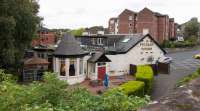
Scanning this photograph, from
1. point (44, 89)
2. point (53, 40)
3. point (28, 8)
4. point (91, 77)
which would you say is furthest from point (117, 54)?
point (53, 40)

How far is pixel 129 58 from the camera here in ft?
130

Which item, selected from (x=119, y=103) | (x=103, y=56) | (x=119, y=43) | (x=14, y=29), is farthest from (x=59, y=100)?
(x=119, y=43)

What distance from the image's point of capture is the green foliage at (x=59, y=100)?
14.5ft

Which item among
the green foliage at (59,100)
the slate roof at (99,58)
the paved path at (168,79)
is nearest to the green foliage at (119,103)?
the green foliage at (59,100)

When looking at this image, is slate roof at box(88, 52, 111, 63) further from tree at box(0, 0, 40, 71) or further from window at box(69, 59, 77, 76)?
tree at box(0, 0, 40, 71)

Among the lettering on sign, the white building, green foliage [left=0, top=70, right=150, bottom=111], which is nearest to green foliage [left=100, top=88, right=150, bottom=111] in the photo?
green foliage [left=0, top=70, right=150, bottom=111]

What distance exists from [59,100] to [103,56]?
29.5 meters

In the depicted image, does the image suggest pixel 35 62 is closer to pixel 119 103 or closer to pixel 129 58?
pixel 129 58

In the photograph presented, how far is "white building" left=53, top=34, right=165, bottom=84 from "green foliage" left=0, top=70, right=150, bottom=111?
25.7 meters

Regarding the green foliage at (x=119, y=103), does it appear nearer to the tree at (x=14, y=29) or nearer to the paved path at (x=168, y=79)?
the paved path at (x=168, y=79)

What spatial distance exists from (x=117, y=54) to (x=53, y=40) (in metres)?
41.7

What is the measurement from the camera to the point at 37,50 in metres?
37.6

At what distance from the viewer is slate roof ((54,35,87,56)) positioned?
108 ft

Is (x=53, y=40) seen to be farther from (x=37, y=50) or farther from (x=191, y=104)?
(x=191, y=104)
